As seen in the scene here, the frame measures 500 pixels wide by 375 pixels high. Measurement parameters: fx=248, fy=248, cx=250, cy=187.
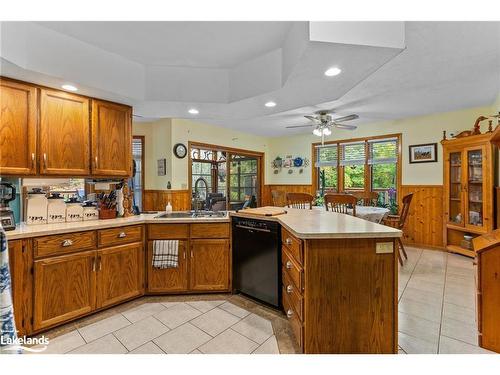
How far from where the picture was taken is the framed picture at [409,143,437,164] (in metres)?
4.39

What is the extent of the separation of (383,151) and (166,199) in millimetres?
4345

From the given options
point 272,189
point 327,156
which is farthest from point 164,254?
point 327,156

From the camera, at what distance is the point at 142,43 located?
2178 millimetres

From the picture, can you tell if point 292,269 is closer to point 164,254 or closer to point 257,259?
point 257,259

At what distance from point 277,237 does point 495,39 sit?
8.25 feet

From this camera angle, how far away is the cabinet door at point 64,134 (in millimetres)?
2196

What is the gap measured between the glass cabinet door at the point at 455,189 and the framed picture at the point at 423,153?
1.22 feet

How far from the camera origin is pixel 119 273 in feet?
→ 7.69

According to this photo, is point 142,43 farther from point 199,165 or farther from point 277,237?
point 199,165

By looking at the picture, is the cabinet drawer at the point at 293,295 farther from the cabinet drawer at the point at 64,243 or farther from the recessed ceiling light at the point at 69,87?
the recessed ceiling light at the point at 69,87

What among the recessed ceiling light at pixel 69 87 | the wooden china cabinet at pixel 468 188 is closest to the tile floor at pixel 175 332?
the recessed ceiling light at pixel 69 87

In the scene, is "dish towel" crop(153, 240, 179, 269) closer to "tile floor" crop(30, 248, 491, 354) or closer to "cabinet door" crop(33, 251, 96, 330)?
"tile floor" crop(30, 248, 491, 354)

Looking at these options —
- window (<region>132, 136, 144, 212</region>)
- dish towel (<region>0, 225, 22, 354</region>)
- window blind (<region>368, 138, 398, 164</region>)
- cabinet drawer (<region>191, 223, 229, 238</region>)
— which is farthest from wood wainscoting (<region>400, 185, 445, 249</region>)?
dish towel (<region>0, 225, 22, 354</region>)
